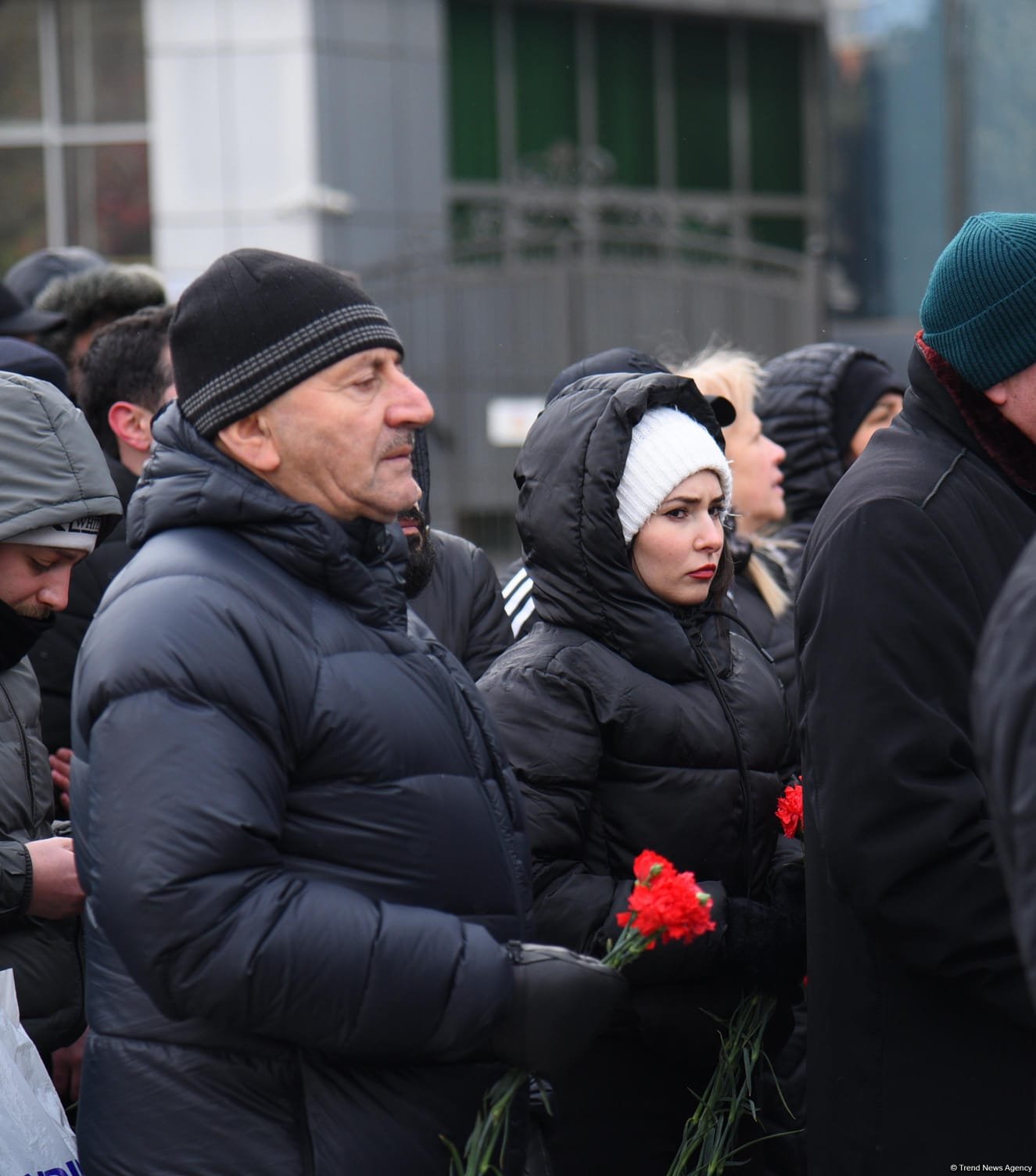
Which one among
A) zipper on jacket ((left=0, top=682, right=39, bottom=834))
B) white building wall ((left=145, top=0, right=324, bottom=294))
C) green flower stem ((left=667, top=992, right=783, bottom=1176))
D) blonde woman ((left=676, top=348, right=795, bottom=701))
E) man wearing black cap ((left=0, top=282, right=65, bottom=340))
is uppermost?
white building wall ((left=145, top=0, right=324, bottom=294))

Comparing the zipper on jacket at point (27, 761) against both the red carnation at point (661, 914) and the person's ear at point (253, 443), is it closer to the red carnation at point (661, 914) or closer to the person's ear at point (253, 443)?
the person's ear at point (253, 443)

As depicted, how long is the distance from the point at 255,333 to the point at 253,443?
144 millimetres

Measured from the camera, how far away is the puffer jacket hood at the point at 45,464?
2.83 metres

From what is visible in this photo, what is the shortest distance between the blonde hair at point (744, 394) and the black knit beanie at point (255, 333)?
1.89m

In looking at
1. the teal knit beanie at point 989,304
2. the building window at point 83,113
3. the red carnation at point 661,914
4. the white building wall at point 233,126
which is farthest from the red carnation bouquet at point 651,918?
the building window at point 83,113

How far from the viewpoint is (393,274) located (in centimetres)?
1151

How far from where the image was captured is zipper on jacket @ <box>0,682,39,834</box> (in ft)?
9.39

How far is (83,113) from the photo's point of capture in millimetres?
12797

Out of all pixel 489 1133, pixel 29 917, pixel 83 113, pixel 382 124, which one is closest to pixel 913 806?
pixel 489 1133

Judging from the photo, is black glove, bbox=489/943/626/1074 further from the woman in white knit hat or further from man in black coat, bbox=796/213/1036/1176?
the woman in white knit hat

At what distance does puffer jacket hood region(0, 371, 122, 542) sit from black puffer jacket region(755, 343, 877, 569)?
7.81ft

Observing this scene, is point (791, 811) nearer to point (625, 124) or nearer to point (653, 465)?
point (653, 465)

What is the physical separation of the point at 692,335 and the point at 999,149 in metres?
2.91

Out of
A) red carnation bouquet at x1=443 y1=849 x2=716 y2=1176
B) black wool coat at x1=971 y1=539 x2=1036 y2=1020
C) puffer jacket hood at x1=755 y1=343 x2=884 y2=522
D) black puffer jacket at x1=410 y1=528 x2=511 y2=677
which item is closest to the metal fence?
puffer jacket hood at x1=755 y1=343 x2=884 y2=522
